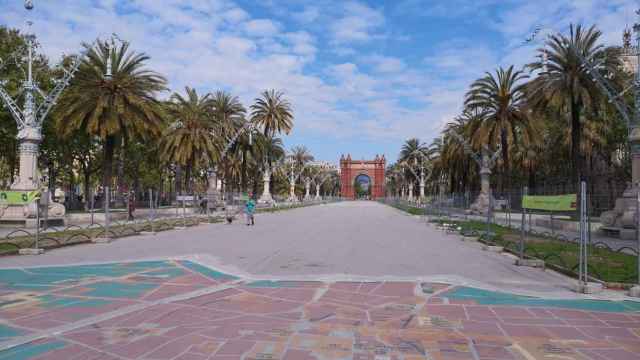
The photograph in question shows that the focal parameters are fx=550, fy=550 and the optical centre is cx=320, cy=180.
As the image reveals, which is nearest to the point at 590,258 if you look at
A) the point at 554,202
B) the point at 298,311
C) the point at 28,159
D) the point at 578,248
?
the point at 578,248

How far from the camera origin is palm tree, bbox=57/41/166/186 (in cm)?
3045

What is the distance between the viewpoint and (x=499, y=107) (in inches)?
1612

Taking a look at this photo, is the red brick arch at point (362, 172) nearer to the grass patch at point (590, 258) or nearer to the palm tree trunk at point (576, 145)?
the palm tree trunk at point (576, 145)

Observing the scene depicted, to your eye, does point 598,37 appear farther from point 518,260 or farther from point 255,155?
point 255,155

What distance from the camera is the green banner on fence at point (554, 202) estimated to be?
482 inches

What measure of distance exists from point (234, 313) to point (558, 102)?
27.9 metres

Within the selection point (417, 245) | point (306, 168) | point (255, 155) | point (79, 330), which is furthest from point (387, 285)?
point (306, 168)

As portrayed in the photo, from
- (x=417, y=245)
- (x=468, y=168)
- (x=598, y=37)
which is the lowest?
(x=417, y=245)

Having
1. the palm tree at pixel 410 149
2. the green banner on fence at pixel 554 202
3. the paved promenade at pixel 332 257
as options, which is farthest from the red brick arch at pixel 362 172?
the green banner on fence at pixel 554 202

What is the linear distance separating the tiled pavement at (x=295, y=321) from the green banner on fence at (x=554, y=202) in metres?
3.63

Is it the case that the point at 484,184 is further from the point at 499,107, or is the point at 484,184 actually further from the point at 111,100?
the point at 111,100

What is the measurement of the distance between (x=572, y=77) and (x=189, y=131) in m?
27.5

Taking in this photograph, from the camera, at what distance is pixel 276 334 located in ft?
22.1

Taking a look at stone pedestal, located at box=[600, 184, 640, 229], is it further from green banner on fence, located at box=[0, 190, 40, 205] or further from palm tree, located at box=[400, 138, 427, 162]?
palm tree, located at box=[400, 138, 427, 162]
